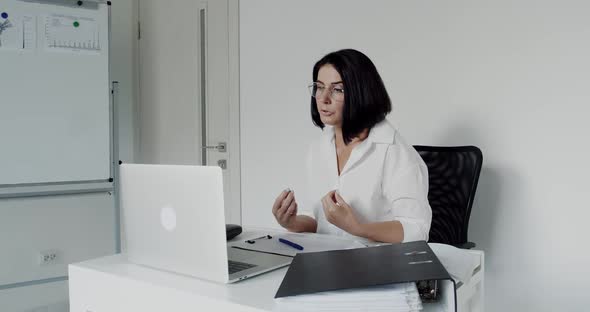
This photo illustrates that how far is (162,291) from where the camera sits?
0.95 m

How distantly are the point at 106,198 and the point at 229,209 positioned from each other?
860 millimetres

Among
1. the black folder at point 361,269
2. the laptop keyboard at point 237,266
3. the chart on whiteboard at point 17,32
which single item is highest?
the chart on whiteboard at point 17,32

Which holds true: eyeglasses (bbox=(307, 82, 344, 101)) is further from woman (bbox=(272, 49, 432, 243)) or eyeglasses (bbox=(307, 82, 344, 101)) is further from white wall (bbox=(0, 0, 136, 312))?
white wall (bbox=(0, 0, 136, 312))

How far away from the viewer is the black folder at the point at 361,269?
0.76 metres

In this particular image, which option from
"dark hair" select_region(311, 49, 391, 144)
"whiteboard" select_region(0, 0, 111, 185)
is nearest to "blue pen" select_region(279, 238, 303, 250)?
"dark hair" select_region(311, 49, 391, 144)

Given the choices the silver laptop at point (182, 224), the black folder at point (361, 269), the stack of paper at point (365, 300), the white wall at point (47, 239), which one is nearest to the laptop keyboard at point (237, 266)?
the silver laptop at point (182, 224)

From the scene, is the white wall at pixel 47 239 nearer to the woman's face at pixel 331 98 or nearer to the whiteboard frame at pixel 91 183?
the whiteboard frame at pixel 91 183

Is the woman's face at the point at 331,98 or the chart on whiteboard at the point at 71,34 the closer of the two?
Result: the woman's face at the point at 331,98

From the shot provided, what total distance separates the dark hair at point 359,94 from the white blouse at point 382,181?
0.14ft

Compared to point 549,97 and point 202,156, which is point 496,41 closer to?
point 549,97

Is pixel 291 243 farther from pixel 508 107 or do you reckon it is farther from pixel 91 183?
pixel 91 183

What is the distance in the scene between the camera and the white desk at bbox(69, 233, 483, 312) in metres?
0.87

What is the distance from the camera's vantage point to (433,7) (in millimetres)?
2250

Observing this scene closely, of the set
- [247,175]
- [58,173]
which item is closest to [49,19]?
[58,173]
